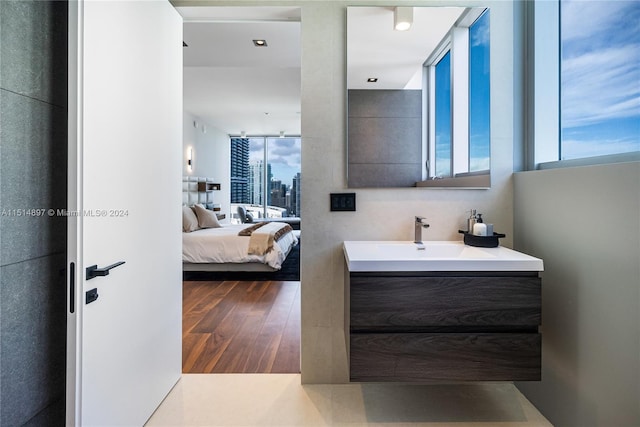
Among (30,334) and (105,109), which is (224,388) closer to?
(30,334)

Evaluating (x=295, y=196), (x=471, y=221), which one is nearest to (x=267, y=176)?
(x=295, y=196)

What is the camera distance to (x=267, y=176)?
885 cm

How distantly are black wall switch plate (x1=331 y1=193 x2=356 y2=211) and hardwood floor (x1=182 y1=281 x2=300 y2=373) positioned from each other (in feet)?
3.45

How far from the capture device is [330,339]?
2014 millimetres

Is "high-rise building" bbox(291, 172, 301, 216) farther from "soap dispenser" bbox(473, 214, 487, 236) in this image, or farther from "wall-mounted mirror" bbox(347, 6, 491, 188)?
"soap dispenser" bbox(473, 214, 487, 236)

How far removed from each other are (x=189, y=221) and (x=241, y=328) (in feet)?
8.80

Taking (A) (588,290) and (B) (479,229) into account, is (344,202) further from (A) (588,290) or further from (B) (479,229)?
(A) (588,290)

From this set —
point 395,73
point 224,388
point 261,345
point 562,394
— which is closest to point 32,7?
point 395,73

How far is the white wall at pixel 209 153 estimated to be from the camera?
6.24 metres

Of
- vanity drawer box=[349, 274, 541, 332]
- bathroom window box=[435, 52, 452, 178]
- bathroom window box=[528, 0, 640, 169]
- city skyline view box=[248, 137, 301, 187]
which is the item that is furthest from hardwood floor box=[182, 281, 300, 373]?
city skyline view box=[248, 137, 301, 187]

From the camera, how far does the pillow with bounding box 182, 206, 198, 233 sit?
5039 millimetres

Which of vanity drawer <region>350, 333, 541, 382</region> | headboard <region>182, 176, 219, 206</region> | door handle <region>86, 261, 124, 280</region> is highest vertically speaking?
headboard <region>182, 176, 219, 206</region>

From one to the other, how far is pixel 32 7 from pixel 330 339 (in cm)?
194

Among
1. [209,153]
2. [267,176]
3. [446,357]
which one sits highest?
[209,153]
